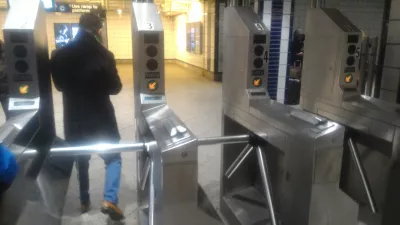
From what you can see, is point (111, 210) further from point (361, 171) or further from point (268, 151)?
point (361, 171)

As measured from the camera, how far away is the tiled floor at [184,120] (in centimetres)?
223

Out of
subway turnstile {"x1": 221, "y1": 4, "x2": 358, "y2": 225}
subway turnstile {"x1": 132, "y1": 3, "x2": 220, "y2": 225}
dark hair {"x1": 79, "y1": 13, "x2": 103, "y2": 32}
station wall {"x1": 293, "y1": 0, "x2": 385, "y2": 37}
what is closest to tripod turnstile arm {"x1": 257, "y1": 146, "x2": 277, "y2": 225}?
subway turnstile {"x1": 221, "y1": 4, "x2": 358, "y2": 225}

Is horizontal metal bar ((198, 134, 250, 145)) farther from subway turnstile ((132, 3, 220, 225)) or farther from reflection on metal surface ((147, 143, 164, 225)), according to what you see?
reflection on metal surface ((147, 143, 164, 225))

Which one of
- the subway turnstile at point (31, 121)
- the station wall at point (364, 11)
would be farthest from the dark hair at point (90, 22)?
the station wall at point (364, 11)

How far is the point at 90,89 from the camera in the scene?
1.92 metres

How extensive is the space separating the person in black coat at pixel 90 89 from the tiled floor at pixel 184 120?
0.34 metres

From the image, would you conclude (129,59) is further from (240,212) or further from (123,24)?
(240,212)

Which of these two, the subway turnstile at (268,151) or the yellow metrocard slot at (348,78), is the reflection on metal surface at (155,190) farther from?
the yellow metrocard slot at (348,78)

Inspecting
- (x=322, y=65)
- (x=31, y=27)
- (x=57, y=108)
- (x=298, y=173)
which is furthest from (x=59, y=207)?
(x=57, y=108)

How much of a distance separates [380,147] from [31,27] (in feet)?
6.04

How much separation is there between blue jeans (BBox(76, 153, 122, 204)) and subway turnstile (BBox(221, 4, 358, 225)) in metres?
0.61

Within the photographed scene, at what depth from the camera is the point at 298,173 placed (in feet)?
4.74

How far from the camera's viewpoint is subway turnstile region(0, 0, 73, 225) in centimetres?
127

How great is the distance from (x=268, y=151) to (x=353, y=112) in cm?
51
